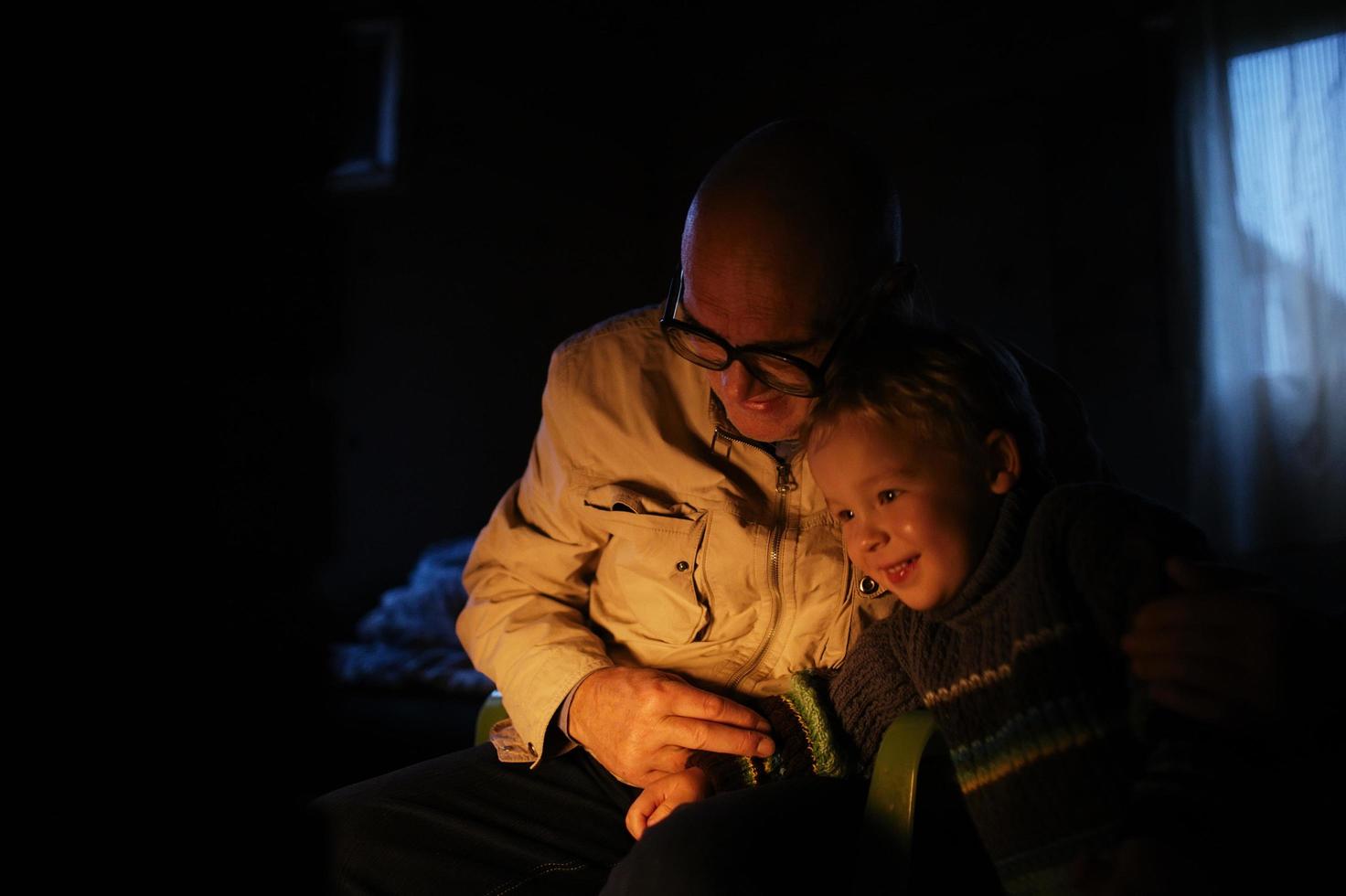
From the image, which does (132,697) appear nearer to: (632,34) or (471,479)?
(471,479)

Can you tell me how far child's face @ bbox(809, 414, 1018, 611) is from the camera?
1109 mm

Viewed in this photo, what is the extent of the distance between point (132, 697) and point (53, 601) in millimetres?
66

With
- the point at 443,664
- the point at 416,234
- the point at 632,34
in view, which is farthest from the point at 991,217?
the point at 443,664

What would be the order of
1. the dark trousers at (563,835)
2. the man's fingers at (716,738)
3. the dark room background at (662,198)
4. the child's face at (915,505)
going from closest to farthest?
the dark trousers at (563,835)
the child's face at (915,505)
the man's fingers at (716,738)
the dark room background at (662,198)

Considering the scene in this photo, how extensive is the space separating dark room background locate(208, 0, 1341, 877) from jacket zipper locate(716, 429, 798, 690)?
1.48 m

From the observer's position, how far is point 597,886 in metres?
1.27

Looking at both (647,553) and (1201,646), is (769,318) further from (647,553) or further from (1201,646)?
(1201,646)

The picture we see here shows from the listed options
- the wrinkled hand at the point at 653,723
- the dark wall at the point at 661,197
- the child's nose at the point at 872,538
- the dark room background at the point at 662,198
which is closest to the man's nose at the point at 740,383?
the child's nose at the point at 872,538

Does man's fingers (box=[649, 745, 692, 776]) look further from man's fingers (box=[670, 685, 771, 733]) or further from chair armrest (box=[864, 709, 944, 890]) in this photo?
chair armrest (box=[864, 709, 944, 890])

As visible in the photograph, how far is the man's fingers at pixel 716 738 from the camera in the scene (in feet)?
3.98

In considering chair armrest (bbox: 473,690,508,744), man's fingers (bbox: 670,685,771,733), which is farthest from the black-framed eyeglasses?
chair armrest (bbox: 473,690,508,744)

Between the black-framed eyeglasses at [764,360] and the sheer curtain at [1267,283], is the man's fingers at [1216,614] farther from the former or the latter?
the sheer curtain at [1267,283]

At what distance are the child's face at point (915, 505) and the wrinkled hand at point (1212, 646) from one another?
236mm

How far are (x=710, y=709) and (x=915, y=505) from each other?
37cm
